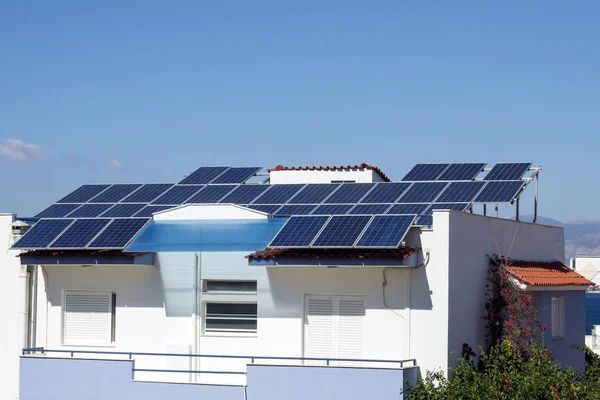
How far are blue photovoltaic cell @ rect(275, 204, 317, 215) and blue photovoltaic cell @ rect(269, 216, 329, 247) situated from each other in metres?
2.68

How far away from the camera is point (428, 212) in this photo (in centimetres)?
3016

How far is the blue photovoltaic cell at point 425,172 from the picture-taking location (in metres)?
34.9

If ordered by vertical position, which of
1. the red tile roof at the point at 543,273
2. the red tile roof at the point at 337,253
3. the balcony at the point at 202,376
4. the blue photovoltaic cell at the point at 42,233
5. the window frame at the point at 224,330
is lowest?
the balcony at the point at 202,376

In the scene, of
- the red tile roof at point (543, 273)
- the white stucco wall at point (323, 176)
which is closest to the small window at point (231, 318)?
the red tile roof at point (543, 273)

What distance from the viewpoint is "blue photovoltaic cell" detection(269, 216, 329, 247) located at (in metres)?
27.0

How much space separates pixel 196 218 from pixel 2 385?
25.7 ft

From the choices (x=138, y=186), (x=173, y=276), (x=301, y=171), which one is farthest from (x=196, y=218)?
(x=301, y=171)

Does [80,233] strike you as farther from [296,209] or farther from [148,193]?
[296,209]

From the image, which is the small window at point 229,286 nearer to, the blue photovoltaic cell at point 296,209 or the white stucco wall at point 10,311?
the blue photovoltaic cell at point 296,209

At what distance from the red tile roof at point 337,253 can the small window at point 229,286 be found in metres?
1.44

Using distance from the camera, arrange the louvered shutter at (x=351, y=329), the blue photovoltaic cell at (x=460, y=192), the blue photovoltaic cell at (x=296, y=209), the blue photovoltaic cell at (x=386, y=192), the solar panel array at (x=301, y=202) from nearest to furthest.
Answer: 1. the solar panel array at (x=301, y=202)
2. the louvered shutter at (x=351, y=329)
3. the blue photovoltaic cell at (x=296, y=209)
4. the blue photovoltaic cell at (x=460, y=192)
5. the blue photovoltaic cell at (x=386, y=192)

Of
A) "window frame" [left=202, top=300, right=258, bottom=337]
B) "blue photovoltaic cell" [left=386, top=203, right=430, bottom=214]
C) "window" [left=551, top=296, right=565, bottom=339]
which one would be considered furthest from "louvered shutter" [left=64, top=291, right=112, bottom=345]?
"window" [left=551, top=296, right=565, bottom=339]

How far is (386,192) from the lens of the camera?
108ft

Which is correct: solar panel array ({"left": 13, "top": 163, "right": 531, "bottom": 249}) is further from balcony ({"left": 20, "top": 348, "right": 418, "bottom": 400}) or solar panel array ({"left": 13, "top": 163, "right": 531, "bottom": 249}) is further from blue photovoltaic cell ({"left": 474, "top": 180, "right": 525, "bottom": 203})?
balcony ({"left": 20, "top": 348, "right": 418, "bottom": 400})
